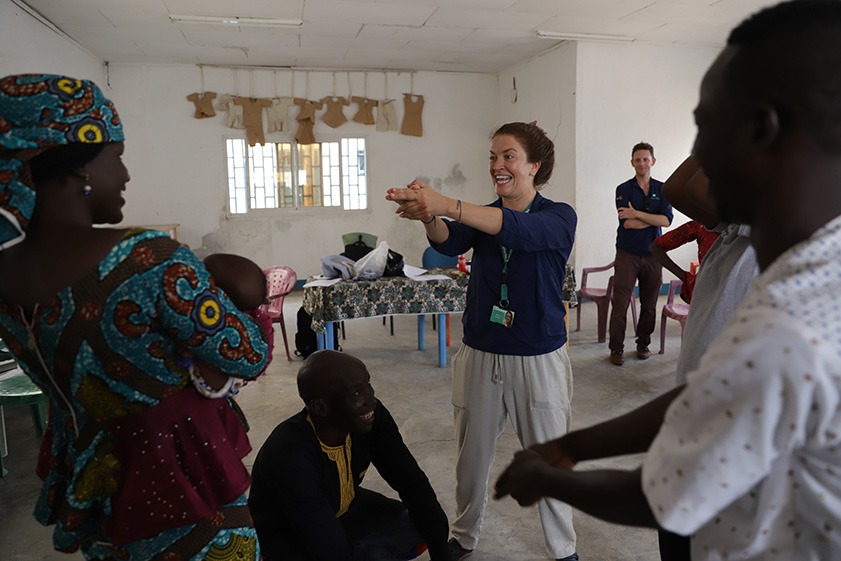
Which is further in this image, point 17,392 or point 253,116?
point 253,116

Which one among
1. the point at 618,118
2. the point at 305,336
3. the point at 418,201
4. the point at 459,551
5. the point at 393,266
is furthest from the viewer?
the point at 618,118

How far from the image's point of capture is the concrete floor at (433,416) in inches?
103

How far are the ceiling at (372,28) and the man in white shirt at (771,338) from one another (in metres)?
5.76

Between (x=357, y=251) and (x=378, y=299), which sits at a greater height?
(x=357, y=251)

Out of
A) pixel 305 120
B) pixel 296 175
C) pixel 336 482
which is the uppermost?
pixel 305 120

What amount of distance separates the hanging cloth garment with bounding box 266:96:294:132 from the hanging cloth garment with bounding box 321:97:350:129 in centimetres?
54

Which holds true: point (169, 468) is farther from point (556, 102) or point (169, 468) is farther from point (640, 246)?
point (556, 102)

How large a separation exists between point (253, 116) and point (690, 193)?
7.88 meters

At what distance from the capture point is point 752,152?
688 millimetres

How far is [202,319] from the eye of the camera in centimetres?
110

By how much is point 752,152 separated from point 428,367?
15.1 ft

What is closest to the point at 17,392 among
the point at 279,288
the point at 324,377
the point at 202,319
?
the point at 324,377

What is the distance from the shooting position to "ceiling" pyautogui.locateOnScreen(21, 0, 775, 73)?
19.8 ft

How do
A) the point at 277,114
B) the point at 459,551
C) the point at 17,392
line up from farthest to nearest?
the point at 277,114
the point at 17,392
the point at 459,551
